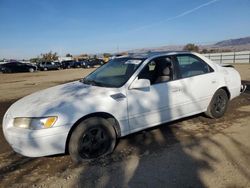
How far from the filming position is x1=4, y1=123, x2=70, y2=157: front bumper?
11.2 ft

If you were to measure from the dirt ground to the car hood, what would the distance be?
2.79 ft

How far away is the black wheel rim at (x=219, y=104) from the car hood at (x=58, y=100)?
8.80ft

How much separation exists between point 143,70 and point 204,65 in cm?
168

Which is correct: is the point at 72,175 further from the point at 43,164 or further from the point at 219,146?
the point at 219,146

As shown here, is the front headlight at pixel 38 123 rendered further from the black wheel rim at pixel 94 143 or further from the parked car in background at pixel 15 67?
the parked car in background at pixel 15 67

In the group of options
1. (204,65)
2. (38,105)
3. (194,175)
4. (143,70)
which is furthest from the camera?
(204,65)

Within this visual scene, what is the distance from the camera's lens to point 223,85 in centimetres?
Result: 556

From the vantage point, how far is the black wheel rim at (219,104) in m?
5.59

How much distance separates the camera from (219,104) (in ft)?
18.6

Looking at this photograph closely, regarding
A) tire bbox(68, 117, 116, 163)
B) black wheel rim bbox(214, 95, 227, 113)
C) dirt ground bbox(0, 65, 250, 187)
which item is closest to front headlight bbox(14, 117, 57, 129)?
tire bbox(68, 117, 116, 163)

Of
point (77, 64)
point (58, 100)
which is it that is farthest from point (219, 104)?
point (77, 64)

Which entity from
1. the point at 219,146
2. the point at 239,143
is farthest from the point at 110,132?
the point at 239,143

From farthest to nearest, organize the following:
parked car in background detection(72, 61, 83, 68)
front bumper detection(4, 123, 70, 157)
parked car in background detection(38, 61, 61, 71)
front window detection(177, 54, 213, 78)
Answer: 1. parked car in background detection(72, 61, 83, 68)
2. parked car in background detection(38, 61, 61, 71)
3. front window detection(177, 54, 213, 78)
4. front bumper detection(4, 123, 70, 157)

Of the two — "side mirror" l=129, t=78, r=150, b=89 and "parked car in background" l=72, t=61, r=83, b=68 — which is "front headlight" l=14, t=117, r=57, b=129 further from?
"parked car in background" l=72, t=61, r=83, b=68
